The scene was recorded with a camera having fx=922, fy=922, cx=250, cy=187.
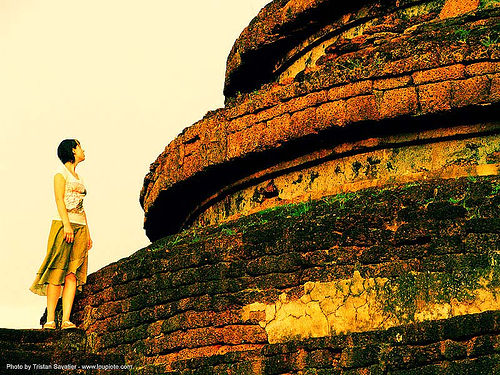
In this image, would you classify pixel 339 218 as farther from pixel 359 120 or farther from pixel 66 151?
pixel 66 151

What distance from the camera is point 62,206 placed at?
7422 millimetres

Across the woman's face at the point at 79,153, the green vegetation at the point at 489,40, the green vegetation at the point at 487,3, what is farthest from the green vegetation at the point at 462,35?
the woman's face at the point at 79,153

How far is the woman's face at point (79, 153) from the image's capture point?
772cm

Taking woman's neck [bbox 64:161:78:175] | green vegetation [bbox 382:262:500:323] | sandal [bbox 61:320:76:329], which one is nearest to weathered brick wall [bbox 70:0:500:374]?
green vegetation [bbox 382:262:500:323]

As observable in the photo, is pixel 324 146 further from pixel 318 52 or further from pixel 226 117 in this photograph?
pixel 318 52

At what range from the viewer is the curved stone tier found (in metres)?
6.91

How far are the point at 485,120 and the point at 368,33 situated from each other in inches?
66.2

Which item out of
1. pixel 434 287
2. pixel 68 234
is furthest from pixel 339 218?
pixel 68 234

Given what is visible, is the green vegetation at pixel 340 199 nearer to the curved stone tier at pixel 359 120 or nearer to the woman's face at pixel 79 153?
the curved stone tier at pixel 359 120

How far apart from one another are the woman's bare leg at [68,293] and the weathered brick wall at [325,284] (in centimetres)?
51

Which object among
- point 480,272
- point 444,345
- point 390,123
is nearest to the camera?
point 444,345

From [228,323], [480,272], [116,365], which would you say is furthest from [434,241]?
[116,365]

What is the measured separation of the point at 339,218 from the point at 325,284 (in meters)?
0.46

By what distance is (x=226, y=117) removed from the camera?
310 inches
